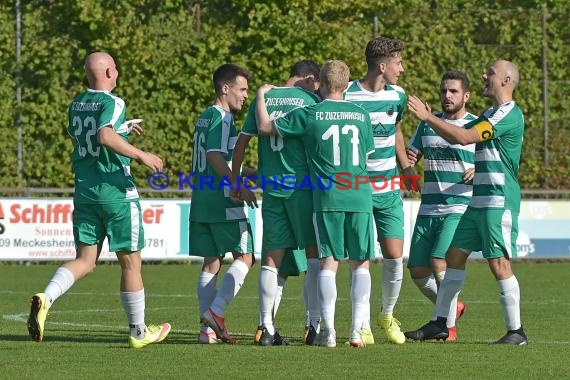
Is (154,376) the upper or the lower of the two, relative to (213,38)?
lower

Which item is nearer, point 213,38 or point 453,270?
point 453,270

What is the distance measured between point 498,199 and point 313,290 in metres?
1.59

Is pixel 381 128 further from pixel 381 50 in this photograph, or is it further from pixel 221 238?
pixel 221 238

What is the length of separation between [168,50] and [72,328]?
46.8 feet

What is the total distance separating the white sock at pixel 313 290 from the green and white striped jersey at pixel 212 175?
31.4 inches

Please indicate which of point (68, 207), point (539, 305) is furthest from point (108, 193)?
point (68, 207)

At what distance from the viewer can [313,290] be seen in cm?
1026

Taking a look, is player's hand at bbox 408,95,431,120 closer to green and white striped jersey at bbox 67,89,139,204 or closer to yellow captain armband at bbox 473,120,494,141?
yellow captain armband at bbox 473,120,494,141

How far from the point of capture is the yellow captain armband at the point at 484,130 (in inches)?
393

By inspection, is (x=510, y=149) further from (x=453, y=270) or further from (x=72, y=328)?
(x=72, y=328)

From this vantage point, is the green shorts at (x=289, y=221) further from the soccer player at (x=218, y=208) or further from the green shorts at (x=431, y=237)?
the green shorts at (x=431, y=237)

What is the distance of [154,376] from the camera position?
26.5ft

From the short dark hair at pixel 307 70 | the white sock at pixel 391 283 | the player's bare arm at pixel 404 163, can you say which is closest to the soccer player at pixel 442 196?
the player's bare arm at pixel 404 163

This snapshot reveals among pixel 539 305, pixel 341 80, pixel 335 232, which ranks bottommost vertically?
pixel 539 305
